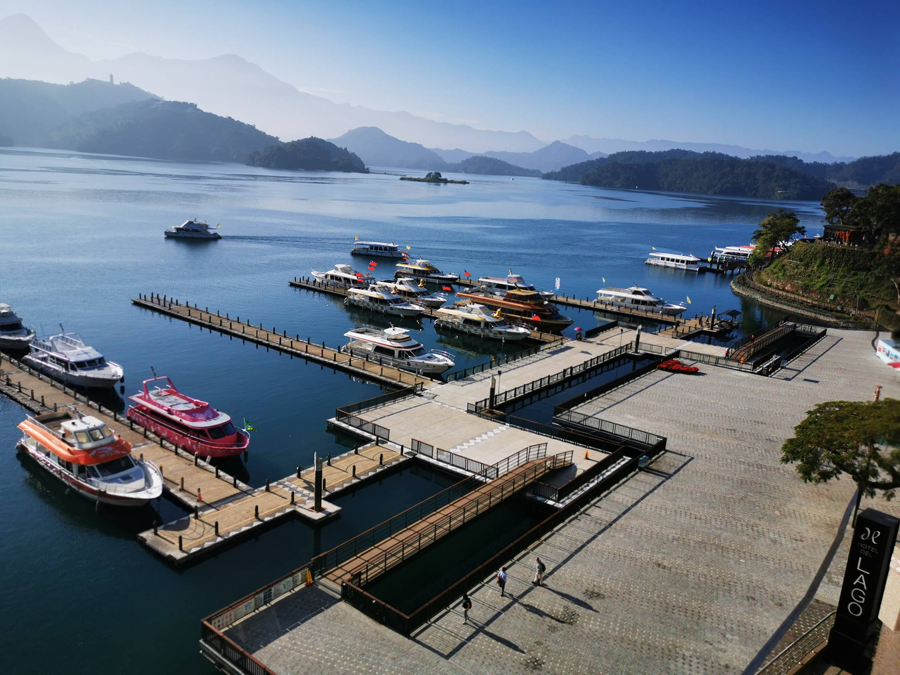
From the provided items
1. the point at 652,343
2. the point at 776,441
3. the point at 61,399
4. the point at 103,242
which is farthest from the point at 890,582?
the point at 103,242

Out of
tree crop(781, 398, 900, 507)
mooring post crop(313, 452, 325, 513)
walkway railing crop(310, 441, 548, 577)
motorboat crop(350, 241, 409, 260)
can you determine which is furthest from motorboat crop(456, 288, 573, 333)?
motorboat crop(350, 241, 409, 260)

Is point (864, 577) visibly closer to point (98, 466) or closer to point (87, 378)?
point (98, 466)

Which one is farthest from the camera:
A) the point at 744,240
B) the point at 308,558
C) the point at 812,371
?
the point at 744,240

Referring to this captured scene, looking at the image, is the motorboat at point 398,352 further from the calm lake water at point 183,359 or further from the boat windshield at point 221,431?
the boat windshield at point 221,431

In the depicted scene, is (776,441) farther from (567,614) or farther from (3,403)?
(3,403)

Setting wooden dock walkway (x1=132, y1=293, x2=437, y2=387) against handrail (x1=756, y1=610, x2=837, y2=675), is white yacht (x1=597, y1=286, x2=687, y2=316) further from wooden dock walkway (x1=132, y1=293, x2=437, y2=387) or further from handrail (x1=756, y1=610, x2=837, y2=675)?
handrail (x1=756, y1=610, x2=837, y2=675)

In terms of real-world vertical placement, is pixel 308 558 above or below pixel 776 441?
below

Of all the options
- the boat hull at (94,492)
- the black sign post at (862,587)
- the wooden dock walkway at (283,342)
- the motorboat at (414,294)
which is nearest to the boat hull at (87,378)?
the boat hull at (94,492)
